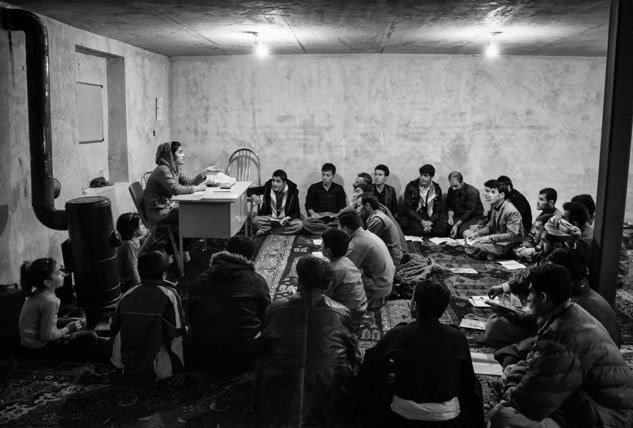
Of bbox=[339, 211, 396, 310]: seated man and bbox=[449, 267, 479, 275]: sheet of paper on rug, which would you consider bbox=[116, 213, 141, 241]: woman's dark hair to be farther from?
bbox=[449, 267, 479, 275]: sheet of paper on rug

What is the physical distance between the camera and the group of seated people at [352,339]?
274cm

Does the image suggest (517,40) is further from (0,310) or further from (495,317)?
(0,310)

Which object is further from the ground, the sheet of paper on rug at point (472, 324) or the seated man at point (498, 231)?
the seated man at point (498, 231)

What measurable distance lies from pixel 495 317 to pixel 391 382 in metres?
1.54

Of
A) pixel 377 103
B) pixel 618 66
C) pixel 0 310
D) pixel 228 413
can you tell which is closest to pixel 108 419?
pixel 228 413

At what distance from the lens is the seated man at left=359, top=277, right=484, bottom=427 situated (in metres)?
2.79

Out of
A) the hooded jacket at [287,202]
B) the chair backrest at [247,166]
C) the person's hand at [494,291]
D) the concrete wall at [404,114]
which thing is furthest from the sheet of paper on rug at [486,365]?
the chair backrest at [247,166]

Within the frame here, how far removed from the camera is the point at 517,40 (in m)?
7.32

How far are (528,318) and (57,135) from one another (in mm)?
4869

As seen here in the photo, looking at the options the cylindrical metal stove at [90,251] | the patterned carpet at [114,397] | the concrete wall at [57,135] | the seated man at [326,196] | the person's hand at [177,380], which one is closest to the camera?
the patterned carpet at [114,397]

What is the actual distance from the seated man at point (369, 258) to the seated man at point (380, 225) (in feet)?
2.24

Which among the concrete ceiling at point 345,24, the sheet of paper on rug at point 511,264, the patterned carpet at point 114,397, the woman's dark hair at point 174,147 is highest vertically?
the concrete ceiling at point 345,24

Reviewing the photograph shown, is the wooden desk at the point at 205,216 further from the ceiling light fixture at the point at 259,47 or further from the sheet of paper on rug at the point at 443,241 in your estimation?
the sheet of paper on rug at the point at 443,241

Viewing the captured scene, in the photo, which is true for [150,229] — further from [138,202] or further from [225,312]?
[225,312]
